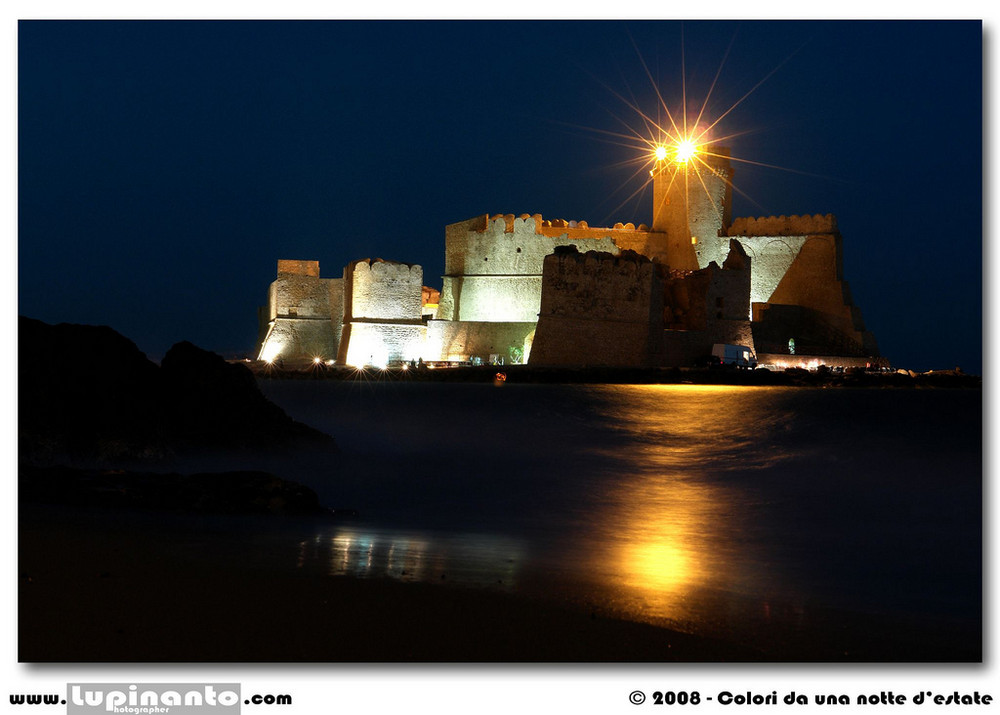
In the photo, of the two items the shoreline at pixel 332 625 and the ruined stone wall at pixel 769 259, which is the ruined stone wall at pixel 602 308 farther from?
the shoreline at pixel 332 625

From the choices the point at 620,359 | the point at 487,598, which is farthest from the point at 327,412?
the point at 487,598

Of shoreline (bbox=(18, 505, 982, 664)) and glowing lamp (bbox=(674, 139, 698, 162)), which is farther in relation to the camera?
glowing lamp (bbox=(674, 139, 698, 162))

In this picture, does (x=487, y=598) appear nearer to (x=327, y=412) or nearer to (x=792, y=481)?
(x=792, y=481)

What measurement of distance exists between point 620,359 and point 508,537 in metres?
19.9

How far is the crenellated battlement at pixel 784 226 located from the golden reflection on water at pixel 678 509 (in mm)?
14269

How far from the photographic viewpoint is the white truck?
27.9m

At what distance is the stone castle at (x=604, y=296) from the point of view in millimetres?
26750

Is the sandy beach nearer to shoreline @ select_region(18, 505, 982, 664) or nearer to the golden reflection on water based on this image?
shoreline @ select_region(18, 505, 982, 664)

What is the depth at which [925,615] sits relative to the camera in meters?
5.28

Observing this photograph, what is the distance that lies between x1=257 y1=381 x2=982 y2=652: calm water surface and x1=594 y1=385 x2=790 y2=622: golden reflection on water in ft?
0.09

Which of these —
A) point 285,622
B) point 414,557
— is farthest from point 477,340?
point 285,622

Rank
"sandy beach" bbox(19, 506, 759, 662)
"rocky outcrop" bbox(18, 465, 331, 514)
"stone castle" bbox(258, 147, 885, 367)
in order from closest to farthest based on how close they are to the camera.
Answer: "sandy beach" bbox(19, 506, 759, 662) → "rocky outcrop" bbox(18, 465, 331, 514) → "stone castle" bbox(258, 147, 885, 367)

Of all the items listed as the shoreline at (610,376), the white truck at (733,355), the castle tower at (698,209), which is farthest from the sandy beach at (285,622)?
the castle tower at (698,209)

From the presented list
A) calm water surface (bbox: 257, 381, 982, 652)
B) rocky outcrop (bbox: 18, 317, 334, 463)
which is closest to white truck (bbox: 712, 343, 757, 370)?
calm water surface (bbox: 257, 381, 982, 652)
